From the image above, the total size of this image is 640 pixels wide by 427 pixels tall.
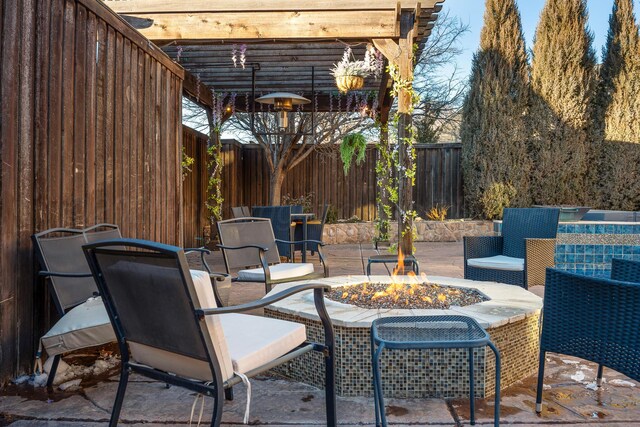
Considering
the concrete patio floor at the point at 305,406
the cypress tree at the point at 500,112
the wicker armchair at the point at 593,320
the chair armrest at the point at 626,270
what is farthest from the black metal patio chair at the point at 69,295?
the cypress tree at the point at 500,112

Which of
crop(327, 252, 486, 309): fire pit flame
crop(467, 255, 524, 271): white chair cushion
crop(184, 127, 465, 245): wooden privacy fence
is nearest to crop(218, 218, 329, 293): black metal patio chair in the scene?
crop(327, 252, 486, 309): fire pit flame

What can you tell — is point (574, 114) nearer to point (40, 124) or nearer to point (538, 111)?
point (538, 111)

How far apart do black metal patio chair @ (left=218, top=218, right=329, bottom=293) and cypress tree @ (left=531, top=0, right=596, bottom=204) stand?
831 cm

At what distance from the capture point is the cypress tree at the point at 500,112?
10.8 m

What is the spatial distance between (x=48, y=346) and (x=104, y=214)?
1316mm

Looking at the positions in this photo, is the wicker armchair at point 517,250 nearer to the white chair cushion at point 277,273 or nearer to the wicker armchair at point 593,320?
the white chair cushion at point 277,273

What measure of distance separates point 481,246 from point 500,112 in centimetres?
722

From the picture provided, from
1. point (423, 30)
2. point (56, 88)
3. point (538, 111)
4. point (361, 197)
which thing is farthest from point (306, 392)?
point (538, 111)

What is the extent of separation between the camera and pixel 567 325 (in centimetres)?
209

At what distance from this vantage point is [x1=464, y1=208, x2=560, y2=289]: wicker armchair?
13.3ft

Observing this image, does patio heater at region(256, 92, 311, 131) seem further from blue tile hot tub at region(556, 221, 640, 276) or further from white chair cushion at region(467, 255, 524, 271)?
blue tile hot tub at region(556, 221, 640, 276)

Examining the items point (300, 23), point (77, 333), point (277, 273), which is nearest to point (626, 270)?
point (277, 273)

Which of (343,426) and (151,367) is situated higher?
(151,367)

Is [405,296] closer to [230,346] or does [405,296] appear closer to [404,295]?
[404,295]
